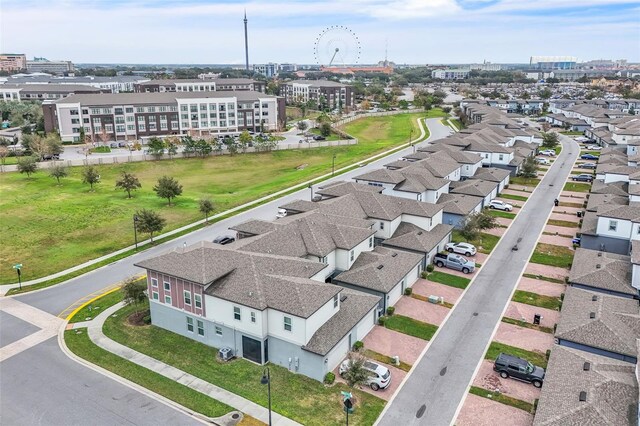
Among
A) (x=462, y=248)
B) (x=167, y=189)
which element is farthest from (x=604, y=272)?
(x=167, y=189)

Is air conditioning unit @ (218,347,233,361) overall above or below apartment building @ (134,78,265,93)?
below

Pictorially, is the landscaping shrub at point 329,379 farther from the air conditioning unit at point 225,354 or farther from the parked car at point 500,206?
the parked car at point 500,206

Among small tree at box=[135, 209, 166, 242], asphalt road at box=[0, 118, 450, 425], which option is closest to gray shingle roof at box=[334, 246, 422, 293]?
asphalt road at box=[0, 118, 450, 425]

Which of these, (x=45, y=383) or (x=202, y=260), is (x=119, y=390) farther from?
(x=202, y=260)

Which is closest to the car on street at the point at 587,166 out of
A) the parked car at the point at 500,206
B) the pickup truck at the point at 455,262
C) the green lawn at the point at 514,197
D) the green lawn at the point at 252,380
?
the green lawn at the point at 514,197

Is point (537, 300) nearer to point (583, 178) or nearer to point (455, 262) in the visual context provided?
point (455, 262)

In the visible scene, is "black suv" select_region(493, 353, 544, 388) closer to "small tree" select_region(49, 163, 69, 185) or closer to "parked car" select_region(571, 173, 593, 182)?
"parked car" select_region(571, 173, 593, 182)

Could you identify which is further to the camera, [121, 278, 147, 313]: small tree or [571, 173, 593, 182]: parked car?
[571, 173, 593, 182]: parked car
